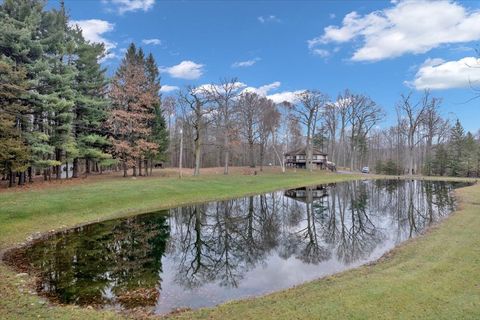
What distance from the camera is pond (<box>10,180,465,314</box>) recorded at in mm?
7793

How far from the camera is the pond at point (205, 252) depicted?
25.6 feet

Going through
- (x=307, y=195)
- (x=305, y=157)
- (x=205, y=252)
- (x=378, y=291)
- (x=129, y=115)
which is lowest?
(x=205, y=252)

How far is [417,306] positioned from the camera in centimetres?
567

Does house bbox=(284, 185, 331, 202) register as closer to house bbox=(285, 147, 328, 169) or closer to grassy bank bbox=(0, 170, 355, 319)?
grassy bank bbox=(0, 170, 355, 319)

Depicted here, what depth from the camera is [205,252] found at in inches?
457

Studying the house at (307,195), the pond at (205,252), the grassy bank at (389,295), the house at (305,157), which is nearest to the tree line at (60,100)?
the pond at (205,252)

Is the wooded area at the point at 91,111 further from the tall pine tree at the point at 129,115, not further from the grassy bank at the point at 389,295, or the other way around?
the grassy bank at the point at 389,295

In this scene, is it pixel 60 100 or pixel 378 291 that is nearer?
pixel 378 291

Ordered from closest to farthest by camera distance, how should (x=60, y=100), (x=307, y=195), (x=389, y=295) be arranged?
(x=389, y=295), (x=60, y=100), (x=307, y=195)

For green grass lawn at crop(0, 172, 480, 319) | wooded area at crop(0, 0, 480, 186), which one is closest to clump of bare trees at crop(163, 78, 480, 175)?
wooded area at crop(0, 0, 480, 186)

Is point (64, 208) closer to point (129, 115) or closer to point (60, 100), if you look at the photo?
point (60, 100)

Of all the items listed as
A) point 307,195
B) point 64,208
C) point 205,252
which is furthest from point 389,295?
point 307,195

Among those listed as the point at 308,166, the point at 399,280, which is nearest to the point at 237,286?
the point at 399,280

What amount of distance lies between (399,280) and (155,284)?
6.10 meters
